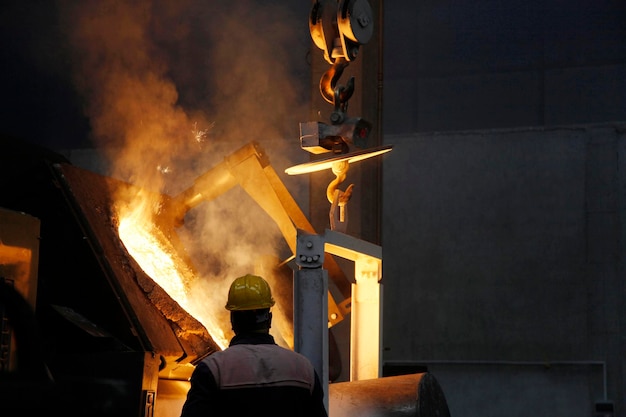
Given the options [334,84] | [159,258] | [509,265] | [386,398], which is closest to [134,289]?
[159,258]

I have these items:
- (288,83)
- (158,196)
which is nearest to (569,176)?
(288,83)

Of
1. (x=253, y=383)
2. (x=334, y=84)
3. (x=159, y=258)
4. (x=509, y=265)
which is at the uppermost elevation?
(x=334, y=84)

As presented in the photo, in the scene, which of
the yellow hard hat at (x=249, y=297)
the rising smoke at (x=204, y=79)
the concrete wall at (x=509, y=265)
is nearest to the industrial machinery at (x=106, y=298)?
the yellow hard hat at (x=249, y=297)

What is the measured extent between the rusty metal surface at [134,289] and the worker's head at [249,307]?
1.80 metres

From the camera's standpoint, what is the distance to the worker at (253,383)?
127 inches

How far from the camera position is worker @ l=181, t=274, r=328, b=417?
3.23 m

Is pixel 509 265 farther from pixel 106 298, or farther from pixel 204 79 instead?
pixel 106 298

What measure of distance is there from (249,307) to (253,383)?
1.06ft

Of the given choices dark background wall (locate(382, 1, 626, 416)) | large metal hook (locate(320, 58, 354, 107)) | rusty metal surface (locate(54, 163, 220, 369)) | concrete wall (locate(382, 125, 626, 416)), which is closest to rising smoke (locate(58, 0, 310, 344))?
dark background wall (locate(382, 1, 626, 416))

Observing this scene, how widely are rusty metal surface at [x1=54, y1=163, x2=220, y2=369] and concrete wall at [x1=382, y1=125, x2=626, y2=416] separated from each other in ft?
24.9

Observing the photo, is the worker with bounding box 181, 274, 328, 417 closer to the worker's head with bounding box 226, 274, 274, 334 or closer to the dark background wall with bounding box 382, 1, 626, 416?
the worker's head with bounding box 226, 274, 274, 334

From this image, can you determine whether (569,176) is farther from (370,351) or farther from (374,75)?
(370,351)

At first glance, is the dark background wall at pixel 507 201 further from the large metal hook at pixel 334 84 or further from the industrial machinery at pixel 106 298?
the large metal hook at pixel 334 84

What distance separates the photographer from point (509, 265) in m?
12.6
